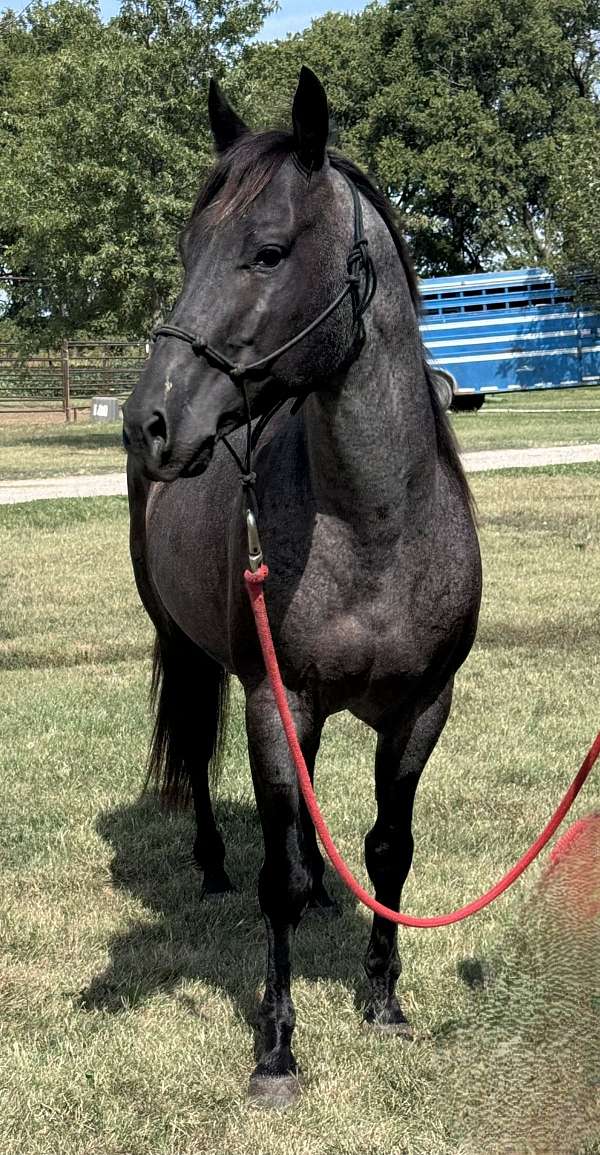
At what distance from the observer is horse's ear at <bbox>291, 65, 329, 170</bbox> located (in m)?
2.72

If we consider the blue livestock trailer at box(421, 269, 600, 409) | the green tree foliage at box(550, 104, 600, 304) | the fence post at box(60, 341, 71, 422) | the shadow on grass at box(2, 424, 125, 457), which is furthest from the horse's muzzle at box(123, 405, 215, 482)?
the green tree foliage at box(550, 104, 600, 304)

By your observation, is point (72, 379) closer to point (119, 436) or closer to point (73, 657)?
point (119, 436)

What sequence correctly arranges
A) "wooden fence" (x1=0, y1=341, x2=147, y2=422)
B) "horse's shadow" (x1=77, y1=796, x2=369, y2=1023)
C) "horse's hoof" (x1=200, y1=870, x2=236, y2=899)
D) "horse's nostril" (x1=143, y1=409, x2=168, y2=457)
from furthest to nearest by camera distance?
"wooden fence" (x1=0, y1=341, x2=147, y2=422) < "horse's hoof" (x1=200, y1=870, x2=236, y2=899) < "horse's shadow" (x1=77, y1=796, x2=369, y2=1023) < "horse's nostril" (x1=143, y1=409, x2=168, y2=457)

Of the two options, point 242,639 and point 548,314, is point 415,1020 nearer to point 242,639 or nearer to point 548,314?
point 242,639

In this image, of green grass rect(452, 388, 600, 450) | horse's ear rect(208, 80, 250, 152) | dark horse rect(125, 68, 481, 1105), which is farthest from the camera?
green grass rect(452, 388, 600, 450)

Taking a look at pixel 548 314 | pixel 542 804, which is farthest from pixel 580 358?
pixel 542 804

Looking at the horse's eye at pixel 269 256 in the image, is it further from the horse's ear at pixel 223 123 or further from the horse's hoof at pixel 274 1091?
the horse's hoof at pixel 274 1091

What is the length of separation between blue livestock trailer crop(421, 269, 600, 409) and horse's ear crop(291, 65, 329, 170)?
2878 cm

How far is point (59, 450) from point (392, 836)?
2006 centimetres

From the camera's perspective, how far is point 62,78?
21.8 meters

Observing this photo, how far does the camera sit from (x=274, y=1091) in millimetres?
3207

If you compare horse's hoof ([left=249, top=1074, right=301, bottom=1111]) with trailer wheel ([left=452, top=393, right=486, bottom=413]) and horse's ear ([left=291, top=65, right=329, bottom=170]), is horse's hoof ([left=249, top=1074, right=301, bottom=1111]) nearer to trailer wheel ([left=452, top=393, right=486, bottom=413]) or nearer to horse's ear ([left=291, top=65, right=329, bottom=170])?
horse's ear ([left=291, top=65, right=329, bottom=170])

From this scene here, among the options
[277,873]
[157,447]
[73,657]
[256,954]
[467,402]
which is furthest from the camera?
[467,402]

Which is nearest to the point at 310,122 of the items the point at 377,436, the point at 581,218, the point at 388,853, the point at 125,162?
the point at 377,436
